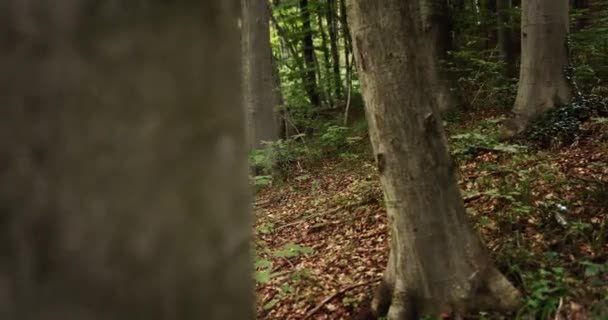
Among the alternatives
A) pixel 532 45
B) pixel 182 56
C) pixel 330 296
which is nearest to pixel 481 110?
pixel 532 45

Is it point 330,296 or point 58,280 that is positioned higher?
point 58,280

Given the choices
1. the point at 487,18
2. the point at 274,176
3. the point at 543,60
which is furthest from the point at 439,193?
the point at 487,18

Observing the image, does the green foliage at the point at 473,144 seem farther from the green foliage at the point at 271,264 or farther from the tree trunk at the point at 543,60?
the green foliage at the point at 271,264

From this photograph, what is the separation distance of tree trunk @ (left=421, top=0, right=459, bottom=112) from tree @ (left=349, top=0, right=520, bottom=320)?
8.03m

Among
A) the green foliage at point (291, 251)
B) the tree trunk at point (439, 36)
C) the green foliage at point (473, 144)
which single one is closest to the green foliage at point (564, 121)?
the green foliage at point (473, 144)

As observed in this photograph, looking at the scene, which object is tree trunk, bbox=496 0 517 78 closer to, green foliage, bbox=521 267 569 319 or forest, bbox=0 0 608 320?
forest, bbox=0 0 608 320

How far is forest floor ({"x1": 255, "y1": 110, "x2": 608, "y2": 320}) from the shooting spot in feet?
11.6

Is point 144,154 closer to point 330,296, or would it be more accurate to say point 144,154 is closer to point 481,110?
point 330,296

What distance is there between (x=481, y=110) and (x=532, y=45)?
337cm

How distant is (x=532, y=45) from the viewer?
7.73 metres

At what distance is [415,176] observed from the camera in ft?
11.3

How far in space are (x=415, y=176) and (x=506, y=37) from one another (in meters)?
11.1

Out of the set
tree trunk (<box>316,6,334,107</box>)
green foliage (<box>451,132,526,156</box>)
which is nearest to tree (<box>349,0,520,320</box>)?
green foliage (<box>451,132,526,156</box>)

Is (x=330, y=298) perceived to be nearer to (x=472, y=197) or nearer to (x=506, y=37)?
(x=472, y=197)
